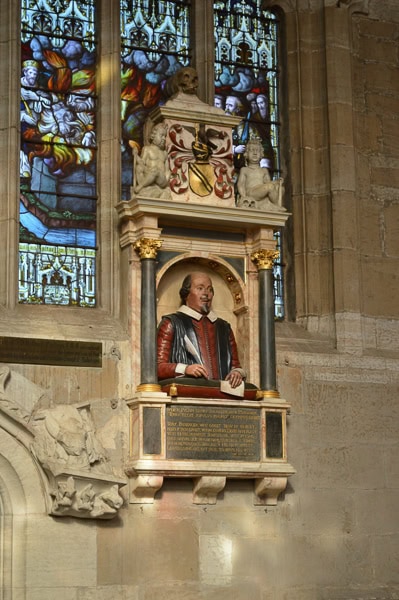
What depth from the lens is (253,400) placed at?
14156 millimetres

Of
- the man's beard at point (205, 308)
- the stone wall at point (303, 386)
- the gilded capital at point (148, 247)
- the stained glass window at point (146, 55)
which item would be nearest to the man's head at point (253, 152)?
the stone wall at point (303, 386)

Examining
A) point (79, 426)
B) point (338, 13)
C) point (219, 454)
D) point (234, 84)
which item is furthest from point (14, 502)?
point (338, 13)

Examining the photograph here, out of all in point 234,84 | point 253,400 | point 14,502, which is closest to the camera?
point 14,502

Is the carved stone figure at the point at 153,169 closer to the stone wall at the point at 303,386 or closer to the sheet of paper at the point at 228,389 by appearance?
the stone wall at the point at 303,386

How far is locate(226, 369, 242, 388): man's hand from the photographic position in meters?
14.0

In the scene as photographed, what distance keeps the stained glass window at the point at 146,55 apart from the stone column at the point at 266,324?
1.55 m

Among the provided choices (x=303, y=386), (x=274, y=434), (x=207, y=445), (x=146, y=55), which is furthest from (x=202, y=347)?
(x=146, y=55)

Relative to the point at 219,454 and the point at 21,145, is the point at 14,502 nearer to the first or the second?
the point at 219,454

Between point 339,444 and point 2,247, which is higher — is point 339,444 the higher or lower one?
the lower one

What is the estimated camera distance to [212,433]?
13.9 m

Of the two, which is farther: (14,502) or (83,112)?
(83,112)

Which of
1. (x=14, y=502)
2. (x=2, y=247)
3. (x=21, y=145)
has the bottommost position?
(x=14, y=502)

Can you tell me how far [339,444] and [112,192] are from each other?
3228mm

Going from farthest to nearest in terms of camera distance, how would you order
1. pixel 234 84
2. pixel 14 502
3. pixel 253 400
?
pixel 234 84 < pixel 253 400 < pixel 14 502
